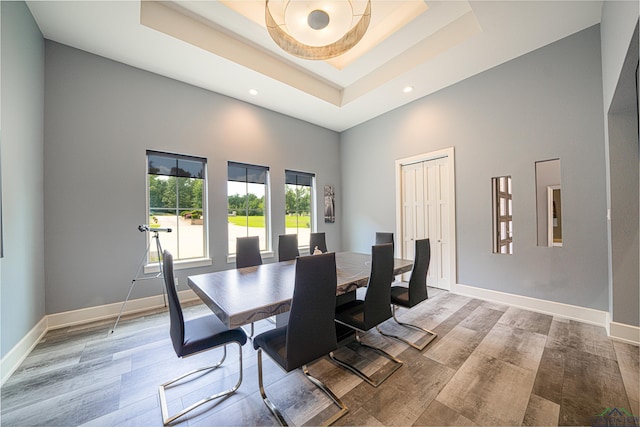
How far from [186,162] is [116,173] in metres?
0.88

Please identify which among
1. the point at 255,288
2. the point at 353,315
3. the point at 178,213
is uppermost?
the point at 178,213

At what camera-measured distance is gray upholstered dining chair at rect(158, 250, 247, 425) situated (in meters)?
1.49

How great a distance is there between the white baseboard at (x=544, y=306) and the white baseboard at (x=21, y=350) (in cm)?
511

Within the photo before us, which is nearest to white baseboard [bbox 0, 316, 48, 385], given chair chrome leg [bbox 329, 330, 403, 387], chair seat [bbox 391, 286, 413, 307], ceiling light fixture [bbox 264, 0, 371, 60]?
chair chrome leg [bbox 329, 330, 403, 387]

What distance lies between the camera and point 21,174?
2.20m

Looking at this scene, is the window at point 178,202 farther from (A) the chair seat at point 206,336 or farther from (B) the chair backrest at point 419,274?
(B) the chair backrest at point 419,274

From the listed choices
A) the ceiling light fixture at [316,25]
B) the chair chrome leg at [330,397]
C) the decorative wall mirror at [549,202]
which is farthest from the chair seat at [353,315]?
the decorative wall mirror at [549,202]

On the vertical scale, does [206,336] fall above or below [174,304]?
below

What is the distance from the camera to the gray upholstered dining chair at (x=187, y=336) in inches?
58.5

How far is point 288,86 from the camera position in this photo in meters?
3.71

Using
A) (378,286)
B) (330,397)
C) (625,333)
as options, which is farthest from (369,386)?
(625,333)

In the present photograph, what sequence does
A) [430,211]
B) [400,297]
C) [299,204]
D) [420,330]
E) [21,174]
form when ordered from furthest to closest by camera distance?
[299,204]
[430,211]
[420,330]
[400,297]
[21,174]

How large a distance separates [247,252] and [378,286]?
175cm

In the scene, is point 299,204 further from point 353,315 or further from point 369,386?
point 369,386
